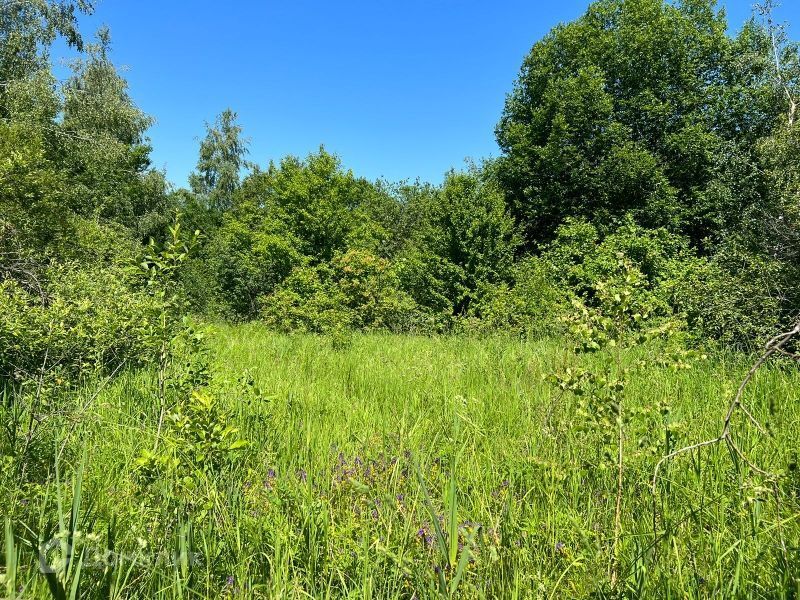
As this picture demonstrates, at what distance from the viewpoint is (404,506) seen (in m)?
2.20

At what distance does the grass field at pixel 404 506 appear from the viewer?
157cm

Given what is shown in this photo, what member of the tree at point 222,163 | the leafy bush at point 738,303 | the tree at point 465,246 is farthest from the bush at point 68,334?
the tree at point 222,163

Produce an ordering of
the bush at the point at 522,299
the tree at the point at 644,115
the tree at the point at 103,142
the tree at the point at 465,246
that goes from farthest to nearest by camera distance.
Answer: the tree at the point at 644,115
the tree at the point at 465,246
the tree at the point at 103,142
the bush at the point at 522,299

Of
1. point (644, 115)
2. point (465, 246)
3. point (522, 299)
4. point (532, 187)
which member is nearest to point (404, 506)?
point (522, 299)

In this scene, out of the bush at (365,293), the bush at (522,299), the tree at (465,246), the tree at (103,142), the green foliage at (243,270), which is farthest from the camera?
the green foliage at (243,270)

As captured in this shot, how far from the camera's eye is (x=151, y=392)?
4273 mm

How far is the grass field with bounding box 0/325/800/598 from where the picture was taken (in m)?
1.57

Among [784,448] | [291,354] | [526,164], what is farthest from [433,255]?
[784,448]

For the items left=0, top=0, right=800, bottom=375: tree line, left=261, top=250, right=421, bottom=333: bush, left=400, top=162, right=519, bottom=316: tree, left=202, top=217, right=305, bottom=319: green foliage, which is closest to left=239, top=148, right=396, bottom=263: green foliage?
left=0, top=0, right=800, bottom=375: tree line

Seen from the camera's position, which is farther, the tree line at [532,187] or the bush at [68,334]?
the tree line at [532,187]

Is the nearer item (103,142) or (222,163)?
(103,142)

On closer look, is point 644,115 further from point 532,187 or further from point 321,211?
point 321,211

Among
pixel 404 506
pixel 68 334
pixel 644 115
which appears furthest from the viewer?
pixel 644 115

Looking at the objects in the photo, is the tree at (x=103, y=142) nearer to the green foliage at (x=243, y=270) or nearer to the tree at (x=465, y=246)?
the green foliage at (x=243, y=270)
